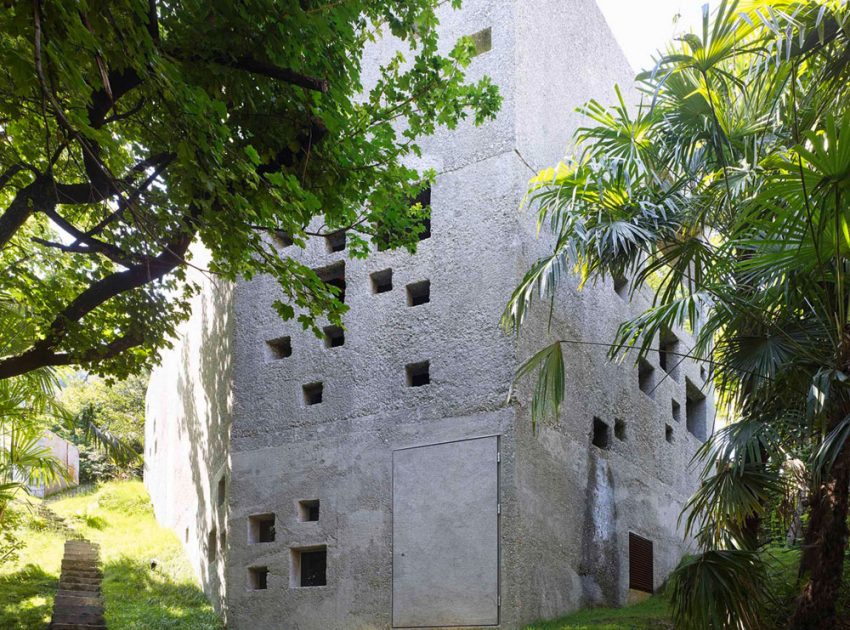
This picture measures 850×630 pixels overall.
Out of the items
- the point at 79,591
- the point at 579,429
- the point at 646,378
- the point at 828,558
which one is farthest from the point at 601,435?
the point at 79,591

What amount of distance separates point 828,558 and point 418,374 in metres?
7.08

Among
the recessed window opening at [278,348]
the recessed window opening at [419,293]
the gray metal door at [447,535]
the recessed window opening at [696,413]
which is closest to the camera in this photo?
the gray metal door at [447,535]

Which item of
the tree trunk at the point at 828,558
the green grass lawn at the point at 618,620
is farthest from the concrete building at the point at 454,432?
the tree trunk at the point at 828,558

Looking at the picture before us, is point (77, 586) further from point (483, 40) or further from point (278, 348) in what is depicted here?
point (483, 40)

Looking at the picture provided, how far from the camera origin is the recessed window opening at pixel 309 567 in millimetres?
12922

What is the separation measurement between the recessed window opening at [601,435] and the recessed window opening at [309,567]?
4.67 metres

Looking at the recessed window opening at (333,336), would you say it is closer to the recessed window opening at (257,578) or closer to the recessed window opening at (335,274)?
the recessed window opening at (335,274)

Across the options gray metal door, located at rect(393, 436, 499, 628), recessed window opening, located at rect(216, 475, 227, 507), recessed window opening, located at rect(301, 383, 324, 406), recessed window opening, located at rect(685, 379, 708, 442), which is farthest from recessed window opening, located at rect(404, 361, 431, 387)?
recessed window opening, located at rect(685, 379, 708, 442)

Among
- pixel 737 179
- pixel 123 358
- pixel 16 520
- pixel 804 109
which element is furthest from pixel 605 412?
pixel 16 520

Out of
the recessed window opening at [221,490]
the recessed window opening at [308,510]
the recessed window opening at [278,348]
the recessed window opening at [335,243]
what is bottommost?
the recessed window opening at [308,510]

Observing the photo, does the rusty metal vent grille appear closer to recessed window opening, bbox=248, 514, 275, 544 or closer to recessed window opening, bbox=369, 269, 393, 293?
recessed window opening, bbox=369, 269, 393, 293

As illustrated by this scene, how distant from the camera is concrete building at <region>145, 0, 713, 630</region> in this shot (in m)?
11.5

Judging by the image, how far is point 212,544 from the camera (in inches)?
608

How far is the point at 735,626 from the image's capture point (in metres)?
7.32
